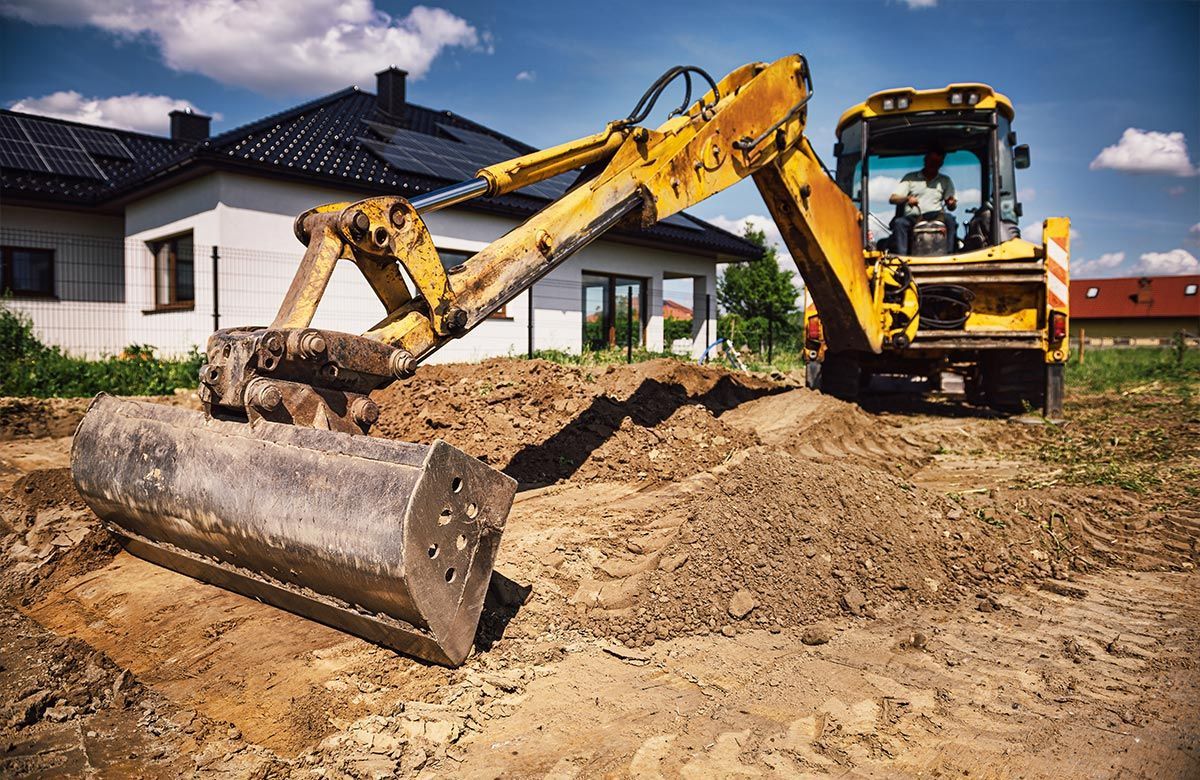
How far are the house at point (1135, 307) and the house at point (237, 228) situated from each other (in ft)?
152

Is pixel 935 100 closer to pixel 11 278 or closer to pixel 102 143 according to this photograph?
pixel 11 278

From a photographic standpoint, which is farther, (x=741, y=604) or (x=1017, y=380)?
(x=1017, y=380)

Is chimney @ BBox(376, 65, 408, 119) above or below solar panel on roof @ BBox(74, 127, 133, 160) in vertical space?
above

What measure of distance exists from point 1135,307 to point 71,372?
193 ft

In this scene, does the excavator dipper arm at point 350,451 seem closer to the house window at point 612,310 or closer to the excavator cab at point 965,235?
the excavator cab at point 965,235

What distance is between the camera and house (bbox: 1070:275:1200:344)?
50656 millimetres

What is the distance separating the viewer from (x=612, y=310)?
669 inches

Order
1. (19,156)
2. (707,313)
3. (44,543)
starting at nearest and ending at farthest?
(44,543) → (19,156) → (707,313)

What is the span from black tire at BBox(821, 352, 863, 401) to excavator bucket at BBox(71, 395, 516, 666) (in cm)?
694

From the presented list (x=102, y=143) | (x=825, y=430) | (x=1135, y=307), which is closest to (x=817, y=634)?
(x=825, y=430)

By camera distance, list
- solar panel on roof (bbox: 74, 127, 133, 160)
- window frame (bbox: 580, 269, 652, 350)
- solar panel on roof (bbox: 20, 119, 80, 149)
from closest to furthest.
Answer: solar panel on roof (bbox: 20, 119, 80, 149) < solar panel on roof (bbox: 74, 127, 133, 160) < window frame (bbox: 580, 269, 652, 350)

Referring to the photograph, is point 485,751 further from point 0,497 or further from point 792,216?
point 792,216

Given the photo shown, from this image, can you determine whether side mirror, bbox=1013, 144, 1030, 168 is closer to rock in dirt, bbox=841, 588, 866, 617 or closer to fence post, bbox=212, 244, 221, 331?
rock in dirt, bbox=841, 588, 866, 617

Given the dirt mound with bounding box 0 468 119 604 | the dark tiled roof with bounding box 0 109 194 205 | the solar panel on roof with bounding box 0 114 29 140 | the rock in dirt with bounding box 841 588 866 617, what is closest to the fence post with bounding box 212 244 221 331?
the dark tiled roof with bounding box 0 109 194 205
